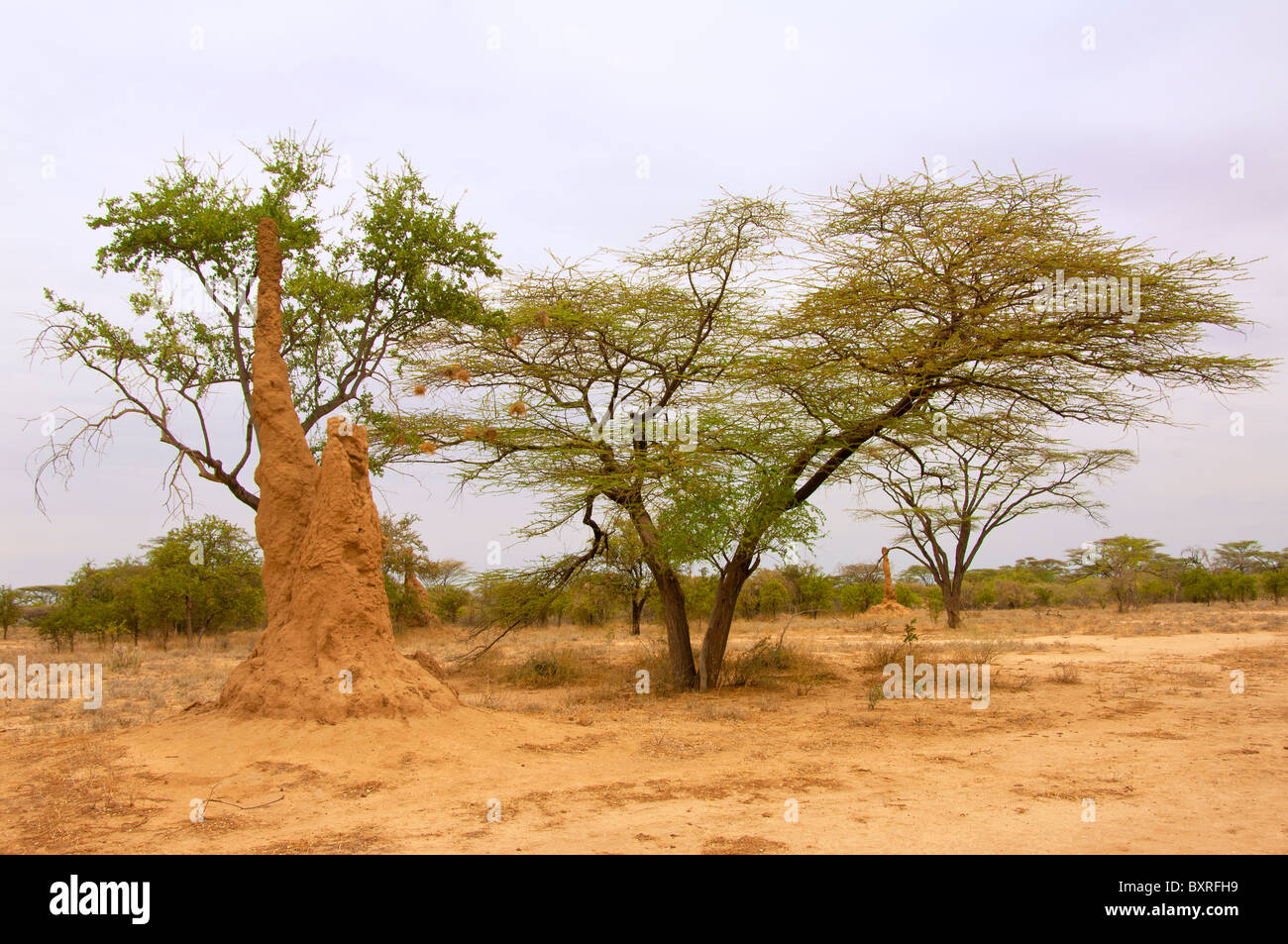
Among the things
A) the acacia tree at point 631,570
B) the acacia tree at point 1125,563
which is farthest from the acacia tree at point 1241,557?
the acacia tree at point 631,570

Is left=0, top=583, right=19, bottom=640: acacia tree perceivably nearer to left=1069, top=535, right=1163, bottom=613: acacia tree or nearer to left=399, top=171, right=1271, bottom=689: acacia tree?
left=399, top=171, right=1271, bottom=689: acacia tree

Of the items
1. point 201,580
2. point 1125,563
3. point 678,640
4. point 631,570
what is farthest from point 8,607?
point 1125,563

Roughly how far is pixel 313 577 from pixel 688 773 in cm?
419

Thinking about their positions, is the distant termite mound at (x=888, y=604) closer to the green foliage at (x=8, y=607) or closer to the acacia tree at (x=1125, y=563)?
the acacia tree at (x=1125, y=563)

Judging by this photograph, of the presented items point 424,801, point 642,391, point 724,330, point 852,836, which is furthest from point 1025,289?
point 424,801

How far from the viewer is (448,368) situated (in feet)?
41.4

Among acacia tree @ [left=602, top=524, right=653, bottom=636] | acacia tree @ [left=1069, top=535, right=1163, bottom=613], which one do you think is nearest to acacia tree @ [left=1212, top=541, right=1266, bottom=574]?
acacia tree @ [left=1069, top=535, right=1163, bottom=613]

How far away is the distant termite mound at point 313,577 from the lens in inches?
313

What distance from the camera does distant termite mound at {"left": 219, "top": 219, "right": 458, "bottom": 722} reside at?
796 cm

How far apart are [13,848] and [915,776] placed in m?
6.54

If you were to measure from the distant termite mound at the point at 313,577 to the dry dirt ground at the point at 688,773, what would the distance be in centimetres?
33

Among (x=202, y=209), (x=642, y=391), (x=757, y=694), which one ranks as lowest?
(x=757, y=694)
